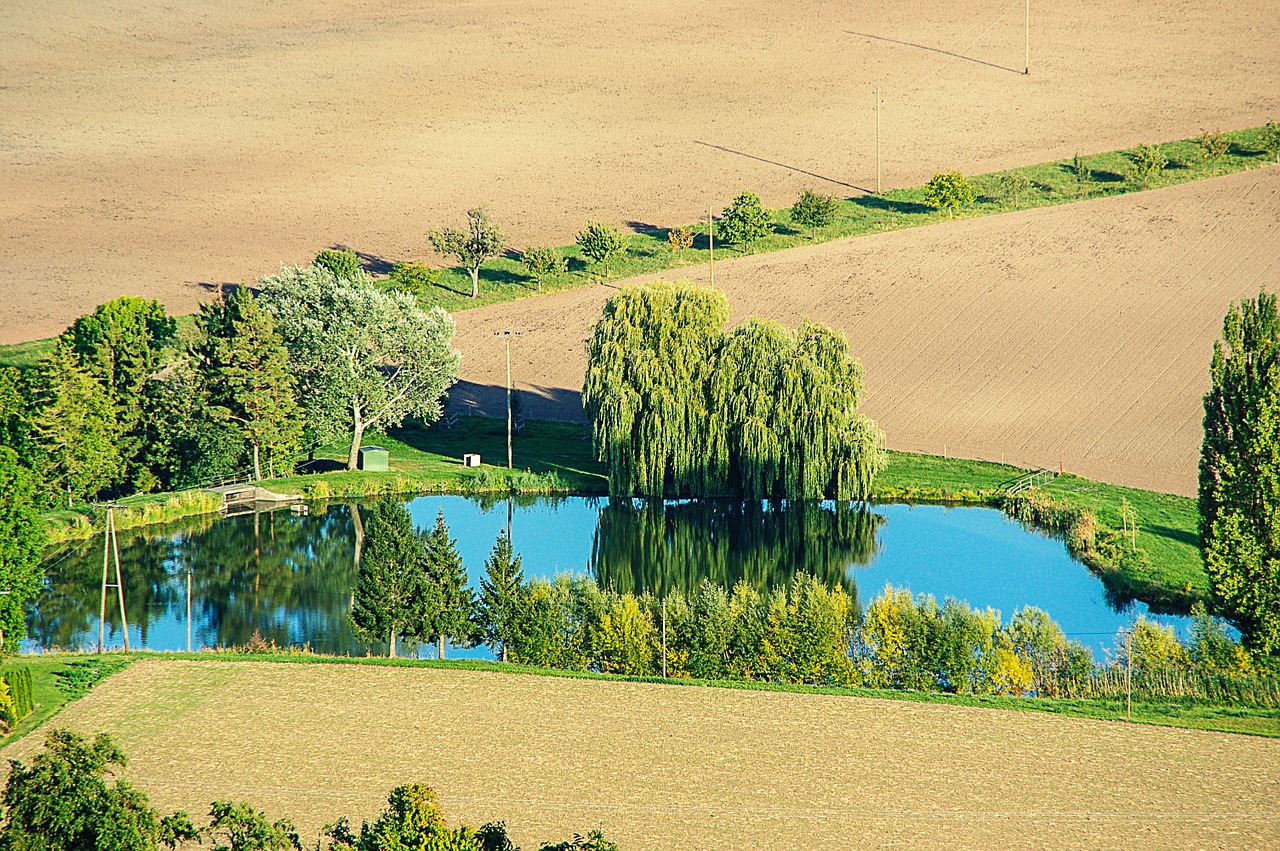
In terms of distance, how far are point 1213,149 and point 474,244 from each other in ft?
170

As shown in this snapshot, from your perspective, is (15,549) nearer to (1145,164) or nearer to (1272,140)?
(1145,164)

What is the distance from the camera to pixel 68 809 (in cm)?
2608

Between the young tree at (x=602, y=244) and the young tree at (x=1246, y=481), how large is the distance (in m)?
59.3

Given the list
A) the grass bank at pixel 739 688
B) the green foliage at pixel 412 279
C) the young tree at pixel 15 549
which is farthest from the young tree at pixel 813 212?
the young tree at pixel 15 549

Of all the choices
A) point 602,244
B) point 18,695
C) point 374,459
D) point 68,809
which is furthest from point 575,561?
point 602,244

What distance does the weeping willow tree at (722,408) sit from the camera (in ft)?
229

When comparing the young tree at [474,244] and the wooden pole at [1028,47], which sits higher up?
the wooden pole at [1028,47]

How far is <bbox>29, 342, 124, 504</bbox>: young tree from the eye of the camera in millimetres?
67188

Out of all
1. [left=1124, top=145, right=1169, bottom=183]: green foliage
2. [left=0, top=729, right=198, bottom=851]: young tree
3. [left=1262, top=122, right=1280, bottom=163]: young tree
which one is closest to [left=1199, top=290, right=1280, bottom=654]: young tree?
[left=0, top=729, right=198, bottom=851]: young tree

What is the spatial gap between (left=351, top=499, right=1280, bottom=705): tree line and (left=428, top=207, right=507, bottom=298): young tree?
54.6 metres

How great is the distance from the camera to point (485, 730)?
40.1 meters

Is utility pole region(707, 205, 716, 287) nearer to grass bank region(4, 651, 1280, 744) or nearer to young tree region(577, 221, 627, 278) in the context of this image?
young tree region(577, 221, 627, 278)

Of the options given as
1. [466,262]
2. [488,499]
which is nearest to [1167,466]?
[488,499]

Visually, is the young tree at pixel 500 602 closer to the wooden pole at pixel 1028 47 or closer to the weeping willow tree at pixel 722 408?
the weeping willow tree at pixel 722 408
